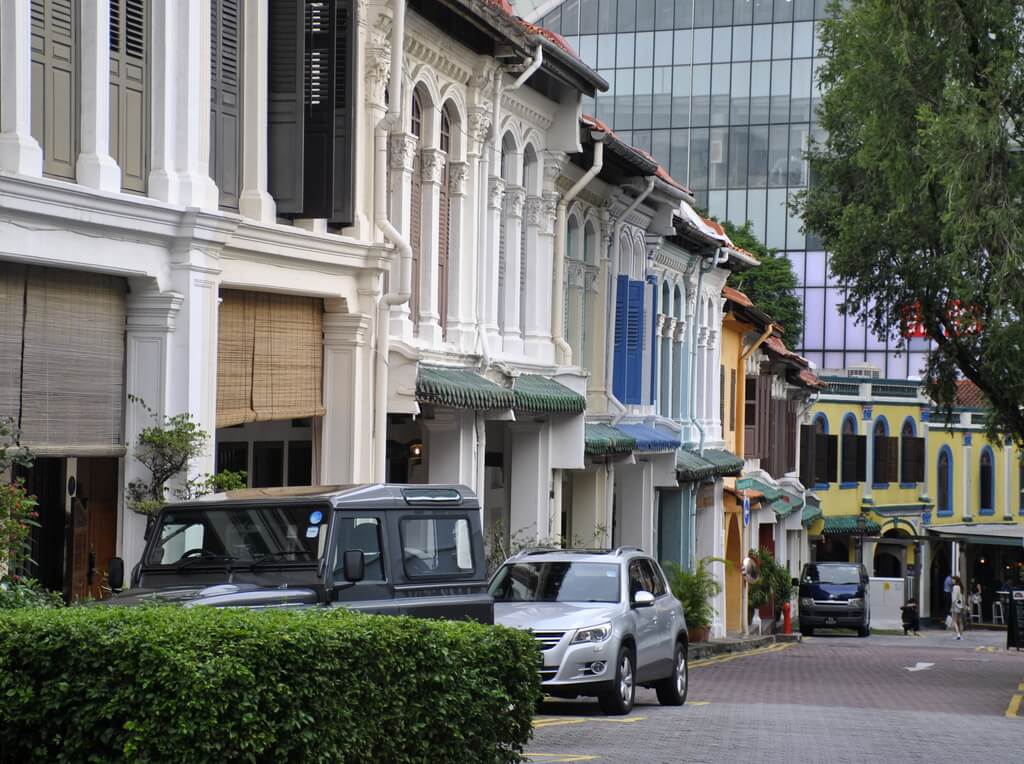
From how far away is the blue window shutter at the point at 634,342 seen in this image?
31.6m

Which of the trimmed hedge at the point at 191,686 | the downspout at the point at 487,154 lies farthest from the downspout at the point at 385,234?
the trimmed hedge at the point at 191,686

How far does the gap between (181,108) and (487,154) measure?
8.70 metres

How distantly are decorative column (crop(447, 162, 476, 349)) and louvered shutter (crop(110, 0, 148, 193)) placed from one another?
7799mm

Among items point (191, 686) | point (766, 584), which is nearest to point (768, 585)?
point (766, 584)

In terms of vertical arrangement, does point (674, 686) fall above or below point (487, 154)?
below

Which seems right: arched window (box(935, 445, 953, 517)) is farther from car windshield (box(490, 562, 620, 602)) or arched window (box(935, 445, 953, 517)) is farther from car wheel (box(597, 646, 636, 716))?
car wheel (box(597, 646, 636, 716))

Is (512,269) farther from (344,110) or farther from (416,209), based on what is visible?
(344,110)

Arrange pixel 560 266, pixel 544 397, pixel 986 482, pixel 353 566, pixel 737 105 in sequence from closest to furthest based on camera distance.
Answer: pixel 353 566
pixel 544 397
pixel 560 266
pixel 986 482
pixel 737 105

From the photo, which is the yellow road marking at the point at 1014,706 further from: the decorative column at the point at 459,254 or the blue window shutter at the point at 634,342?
the blue window shutter at the point at 634,342

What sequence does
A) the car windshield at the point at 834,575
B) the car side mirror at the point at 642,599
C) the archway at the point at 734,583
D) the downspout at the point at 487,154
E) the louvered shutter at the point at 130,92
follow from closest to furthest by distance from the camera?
the louvered shutter at the point at 130,92, the car side mirror at the point at 642,599, the downspout at the point at 487,154, the archway at the point at 734,583, the car windshield at the point at 834,575

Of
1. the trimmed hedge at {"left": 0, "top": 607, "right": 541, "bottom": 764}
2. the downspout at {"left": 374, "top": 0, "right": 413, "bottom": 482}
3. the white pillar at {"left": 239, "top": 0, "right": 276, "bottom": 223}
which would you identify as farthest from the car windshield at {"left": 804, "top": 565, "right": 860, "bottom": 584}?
the trimmed hedge at {"left": 0, "top": 607, "right": 541, "bottom": 764}

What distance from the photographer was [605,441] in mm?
28906

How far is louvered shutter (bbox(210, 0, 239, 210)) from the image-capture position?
16.4 meters

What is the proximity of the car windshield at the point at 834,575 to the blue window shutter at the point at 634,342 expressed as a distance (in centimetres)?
2249
